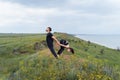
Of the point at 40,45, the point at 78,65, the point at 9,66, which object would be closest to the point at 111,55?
the point at 40,45

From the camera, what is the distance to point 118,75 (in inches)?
882

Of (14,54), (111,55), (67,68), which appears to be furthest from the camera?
(111,55)

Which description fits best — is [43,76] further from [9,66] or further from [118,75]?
[9,66]

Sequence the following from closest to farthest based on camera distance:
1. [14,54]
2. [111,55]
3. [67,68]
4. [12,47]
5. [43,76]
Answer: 1. [43,76]
2. [67,68]
3. [14,54]
4. [12,47]
5. [111,55]

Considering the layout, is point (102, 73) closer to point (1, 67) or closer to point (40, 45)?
point (1, 67)

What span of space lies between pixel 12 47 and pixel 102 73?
37097mm

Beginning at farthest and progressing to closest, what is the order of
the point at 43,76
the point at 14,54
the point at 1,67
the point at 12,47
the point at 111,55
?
the point at 111,55 → the point at 12,47 → the point at 14,54 → the point at 1,67 → the point at 43,76

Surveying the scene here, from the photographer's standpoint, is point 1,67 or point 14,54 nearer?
point 1,67

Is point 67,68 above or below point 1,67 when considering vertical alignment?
above

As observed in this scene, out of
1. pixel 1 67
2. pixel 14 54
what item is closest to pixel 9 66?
pixel 1 67

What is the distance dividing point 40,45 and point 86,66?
31608 mm

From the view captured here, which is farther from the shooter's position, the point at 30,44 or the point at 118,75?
the point at 30,44

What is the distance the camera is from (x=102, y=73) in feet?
67.6

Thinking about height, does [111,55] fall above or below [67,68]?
below
